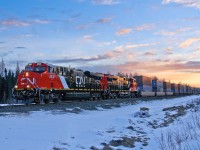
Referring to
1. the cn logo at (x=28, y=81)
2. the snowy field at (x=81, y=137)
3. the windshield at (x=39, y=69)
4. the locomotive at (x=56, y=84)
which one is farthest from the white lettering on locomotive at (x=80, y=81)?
the snowy field at (x=81, y=137)

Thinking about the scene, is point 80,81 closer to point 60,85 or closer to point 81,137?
point 60,85

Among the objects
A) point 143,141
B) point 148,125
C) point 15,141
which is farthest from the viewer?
point 148,125

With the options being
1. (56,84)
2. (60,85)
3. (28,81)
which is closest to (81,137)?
(28,81)

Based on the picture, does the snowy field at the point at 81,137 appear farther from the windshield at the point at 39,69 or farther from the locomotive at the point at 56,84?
the windshield at the point at 39,69

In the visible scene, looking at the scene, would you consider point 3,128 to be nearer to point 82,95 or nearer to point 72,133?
point 72,133

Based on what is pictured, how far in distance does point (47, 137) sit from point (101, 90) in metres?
30.3

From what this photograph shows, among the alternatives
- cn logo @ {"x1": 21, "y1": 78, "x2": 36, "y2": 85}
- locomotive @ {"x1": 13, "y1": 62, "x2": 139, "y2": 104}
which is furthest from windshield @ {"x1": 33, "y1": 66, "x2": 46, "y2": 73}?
cn logo @ {"x1": 21, "y1": 78, "x2": 36, "y2": 85}

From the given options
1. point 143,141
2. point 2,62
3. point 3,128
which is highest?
point 2,62

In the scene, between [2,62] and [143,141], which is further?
[2,62]

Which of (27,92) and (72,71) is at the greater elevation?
(72,71)

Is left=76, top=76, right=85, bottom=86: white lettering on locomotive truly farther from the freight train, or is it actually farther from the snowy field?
the snowy field

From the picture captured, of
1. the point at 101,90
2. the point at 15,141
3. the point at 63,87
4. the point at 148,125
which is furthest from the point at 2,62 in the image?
the point at 15,141

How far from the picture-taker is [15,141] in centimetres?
1058

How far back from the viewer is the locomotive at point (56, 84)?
27.4 meters
